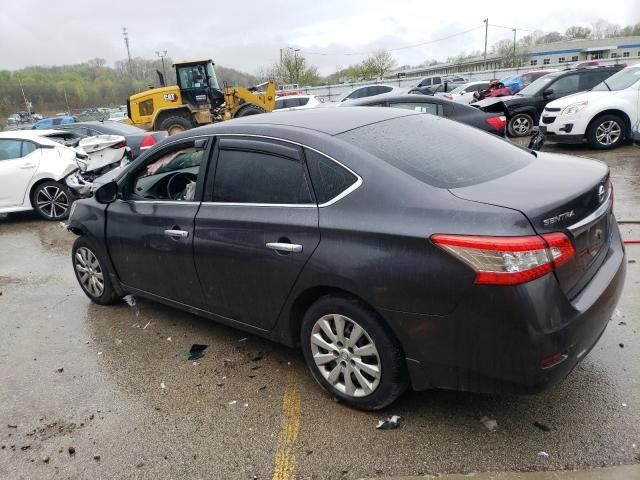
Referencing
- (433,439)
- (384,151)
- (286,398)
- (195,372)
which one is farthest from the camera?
(195,372)

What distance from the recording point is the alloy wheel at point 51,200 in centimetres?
891

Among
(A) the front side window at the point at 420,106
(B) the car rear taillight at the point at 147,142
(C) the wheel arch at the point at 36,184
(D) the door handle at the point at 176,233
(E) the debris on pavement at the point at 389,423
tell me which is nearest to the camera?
(E) the debris on pavement at the point at 389,423

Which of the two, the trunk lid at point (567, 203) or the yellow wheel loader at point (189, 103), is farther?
the yellow wheel loader at point (189, 103)

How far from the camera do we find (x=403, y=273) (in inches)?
97.9

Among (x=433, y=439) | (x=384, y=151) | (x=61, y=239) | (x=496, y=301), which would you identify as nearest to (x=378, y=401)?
(x=433, y=439)

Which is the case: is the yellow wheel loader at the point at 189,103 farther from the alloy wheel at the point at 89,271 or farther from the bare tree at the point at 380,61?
the bare tree at the point at 380,61

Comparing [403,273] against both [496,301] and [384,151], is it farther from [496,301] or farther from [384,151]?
[384,151]

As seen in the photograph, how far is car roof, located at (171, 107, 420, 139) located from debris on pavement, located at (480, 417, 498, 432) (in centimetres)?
182

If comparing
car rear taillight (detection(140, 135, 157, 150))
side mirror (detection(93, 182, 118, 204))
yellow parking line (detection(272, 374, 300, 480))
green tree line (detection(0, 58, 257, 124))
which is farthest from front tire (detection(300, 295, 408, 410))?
green tree line (detection(0, 58, 257, 124))

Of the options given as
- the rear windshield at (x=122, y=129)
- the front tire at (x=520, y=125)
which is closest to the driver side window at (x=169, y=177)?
the rear windshield at (x=122, y=129)

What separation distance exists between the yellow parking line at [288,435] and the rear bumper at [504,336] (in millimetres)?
756

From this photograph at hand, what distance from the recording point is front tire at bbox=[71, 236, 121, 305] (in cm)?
468

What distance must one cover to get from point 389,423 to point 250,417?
0.82 m

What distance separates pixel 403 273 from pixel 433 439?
0.94m
